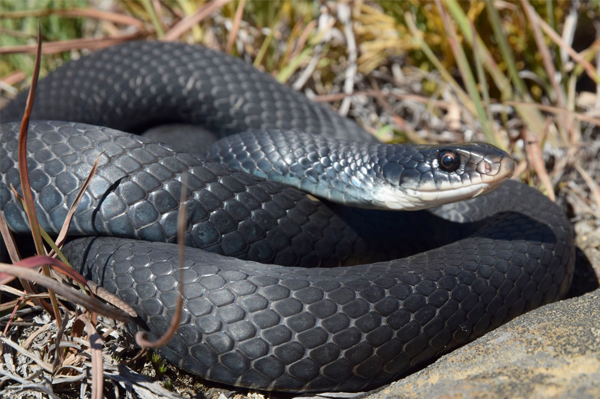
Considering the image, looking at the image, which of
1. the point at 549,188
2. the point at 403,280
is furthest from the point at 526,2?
the point at 403,280

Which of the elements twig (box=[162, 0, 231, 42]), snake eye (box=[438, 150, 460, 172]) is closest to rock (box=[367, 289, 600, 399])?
snake eye (box=[438, 150, 460, 172])

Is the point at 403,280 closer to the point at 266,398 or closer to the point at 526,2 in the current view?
the point at 266,398

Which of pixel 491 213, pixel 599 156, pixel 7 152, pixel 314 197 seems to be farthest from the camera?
pixel 599 156

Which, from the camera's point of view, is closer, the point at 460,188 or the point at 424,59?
the point at 460,188

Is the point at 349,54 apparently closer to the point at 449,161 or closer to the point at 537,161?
the point at 537,161

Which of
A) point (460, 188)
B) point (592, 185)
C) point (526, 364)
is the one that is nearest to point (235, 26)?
point (460, 188)
